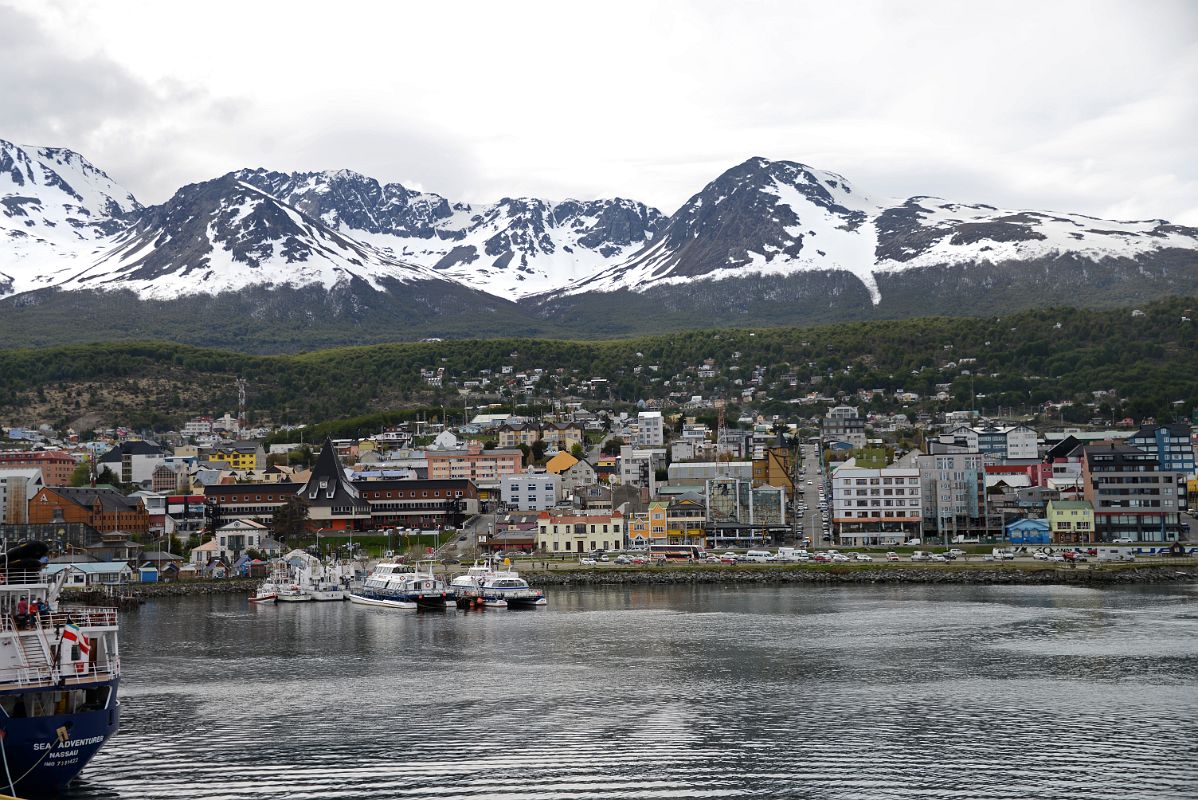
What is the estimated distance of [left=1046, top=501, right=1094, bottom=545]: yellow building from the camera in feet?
247

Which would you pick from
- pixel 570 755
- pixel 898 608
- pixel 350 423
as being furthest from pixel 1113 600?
pixel 350 423

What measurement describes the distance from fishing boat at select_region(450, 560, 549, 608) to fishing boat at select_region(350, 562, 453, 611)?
715mm

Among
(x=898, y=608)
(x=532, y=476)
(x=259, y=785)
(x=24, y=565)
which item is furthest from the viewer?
(x=532, y=476)

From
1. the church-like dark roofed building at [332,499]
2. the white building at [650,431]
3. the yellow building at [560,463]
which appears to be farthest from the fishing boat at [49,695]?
the white building at [650,431]

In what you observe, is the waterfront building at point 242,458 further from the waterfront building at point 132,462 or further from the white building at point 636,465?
the white building at point 636,465

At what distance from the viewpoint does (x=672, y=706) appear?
29.5m

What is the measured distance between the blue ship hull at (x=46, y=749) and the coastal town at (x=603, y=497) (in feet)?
147

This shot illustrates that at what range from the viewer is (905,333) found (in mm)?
159625

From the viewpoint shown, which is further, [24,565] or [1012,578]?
[1012,578]

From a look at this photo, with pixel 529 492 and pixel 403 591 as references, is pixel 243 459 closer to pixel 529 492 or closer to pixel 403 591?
pixel 529 492

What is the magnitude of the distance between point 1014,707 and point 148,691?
64.7 feet

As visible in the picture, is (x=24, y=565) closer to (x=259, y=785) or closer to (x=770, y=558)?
(x=259, y=785)

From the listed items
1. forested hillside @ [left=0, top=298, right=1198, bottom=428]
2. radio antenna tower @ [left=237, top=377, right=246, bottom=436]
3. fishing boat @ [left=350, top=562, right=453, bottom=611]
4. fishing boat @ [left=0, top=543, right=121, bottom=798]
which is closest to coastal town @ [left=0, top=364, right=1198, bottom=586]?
fishing boat @ [left=350, top=562, right=453, bottom=611]

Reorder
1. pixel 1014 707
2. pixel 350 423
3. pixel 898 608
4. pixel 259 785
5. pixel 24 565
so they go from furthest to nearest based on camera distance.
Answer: pixel 350 423 < pixel 898 608 < pixel 1014 707 < pixel 24 565 < pixel 259 785
